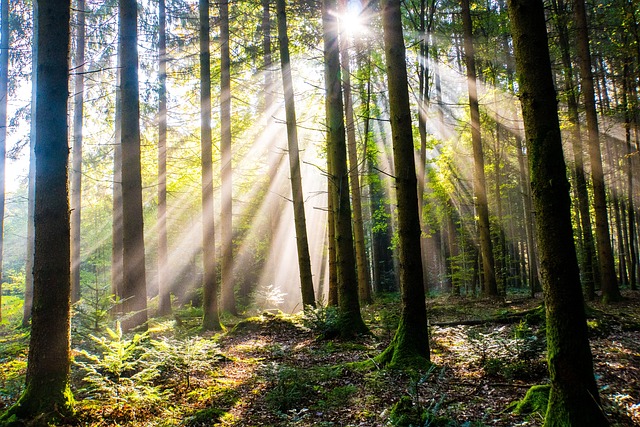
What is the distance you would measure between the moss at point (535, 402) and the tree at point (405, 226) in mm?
1852

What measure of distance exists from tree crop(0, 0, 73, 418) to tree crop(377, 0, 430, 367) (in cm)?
441

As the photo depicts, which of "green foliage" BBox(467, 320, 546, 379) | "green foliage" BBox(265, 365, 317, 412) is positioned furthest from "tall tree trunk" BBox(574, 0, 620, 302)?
"green foliage" BBox(265, 365, 317, 412)

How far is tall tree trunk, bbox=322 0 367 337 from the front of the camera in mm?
9359

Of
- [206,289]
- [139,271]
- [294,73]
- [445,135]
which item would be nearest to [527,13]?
[139,271]

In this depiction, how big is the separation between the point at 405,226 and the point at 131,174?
7045mm

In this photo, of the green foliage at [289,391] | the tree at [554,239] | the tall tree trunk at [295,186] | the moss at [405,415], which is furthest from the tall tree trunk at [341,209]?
the tree at [554,239]

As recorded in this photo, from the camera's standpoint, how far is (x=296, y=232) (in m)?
12.2

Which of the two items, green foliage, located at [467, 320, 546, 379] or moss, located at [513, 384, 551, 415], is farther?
green foliage, located at [467, 320, 546, 379]

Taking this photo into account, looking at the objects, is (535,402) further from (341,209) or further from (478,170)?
(478,170)

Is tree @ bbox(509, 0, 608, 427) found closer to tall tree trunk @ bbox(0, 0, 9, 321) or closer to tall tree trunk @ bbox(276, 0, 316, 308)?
tall tree trunk @ bbox(276, 0, 316, 308)

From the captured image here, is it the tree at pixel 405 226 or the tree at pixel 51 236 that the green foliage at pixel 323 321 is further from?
the tree at pixel 51 236

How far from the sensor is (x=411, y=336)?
19.9 feet

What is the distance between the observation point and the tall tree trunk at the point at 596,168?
12586mm

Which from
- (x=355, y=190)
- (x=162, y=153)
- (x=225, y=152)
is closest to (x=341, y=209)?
(x=225, y=152)
